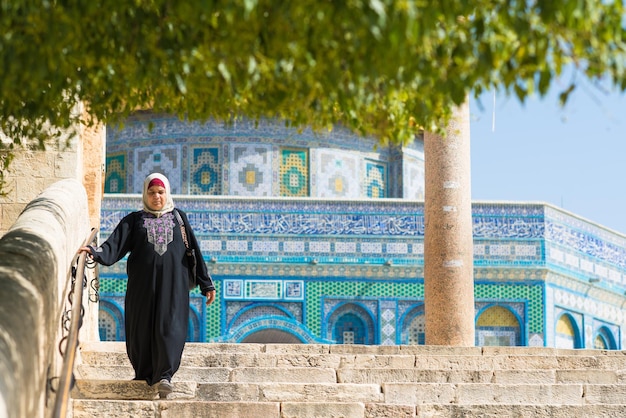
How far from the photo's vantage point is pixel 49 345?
5000mm

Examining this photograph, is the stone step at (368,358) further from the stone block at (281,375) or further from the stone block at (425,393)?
the stone block at (425,393)

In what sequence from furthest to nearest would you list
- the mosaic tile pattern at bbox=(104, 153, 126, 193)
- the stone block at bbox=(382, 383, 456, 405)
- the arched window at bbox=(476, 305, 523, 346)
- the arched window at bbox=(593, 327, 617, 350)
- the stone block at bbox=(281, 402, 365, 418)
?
the mosaic tile pattern at bbox=(104, 153, 126, 193), the arched window at bbox=(593, 327, 617, 350), the arched window at bbox=(476, 305, 523, 346), the stone block at bbox=(382, 383, 456, 405), the stone block at bbox=(281, 402, 365, 418)

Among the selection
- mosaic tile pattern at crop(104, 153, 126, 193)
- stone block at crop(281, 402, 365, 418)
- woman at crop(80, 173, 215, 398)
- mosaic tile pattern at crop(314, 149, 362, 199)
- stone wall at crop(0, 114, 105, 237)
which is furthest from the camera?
mosaic tile pattern at crop(104, 153, 126, 193)

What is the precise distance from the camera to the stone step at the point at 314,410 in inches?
222

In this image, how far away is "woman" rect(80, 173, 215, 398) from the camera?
19.9 ft

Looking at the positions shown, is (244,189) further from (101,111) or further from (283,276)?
(101,111)

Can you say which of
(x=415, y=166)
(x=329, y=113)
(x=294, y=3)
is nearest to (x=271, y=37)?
(x=294, y=3)

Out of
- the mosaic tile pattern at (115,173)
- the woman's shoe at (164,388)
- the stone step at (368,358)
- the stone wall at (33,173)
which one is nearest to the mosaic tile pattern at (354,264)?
the mosaic tile pattern at (115,173)

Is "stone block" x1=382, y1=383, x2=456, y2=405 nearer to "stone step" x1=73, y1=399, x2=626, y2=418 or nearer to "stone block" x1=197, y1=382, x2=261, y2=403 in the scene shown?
"stone step" x1=73, y1=399, x2=626, y2=418

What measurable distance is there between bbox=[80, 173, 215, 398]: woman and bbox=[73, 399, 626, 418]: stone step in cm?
30

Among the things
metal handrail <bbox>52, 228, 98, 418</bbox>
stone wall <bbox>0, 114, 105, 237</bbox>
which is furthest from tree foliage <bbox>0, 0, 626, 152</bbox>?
stone wall <bbox>0, 114, 105, 237</bbox>

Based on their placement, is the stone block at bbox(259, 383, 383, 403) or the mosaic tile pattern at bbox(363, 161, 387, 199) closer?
the stone block at bbox(259, 383, 383, 403)

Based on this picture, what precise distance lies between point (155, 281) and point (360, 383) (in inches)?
53.7

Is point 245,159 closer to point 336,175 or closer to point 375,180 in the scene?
point 336,175
